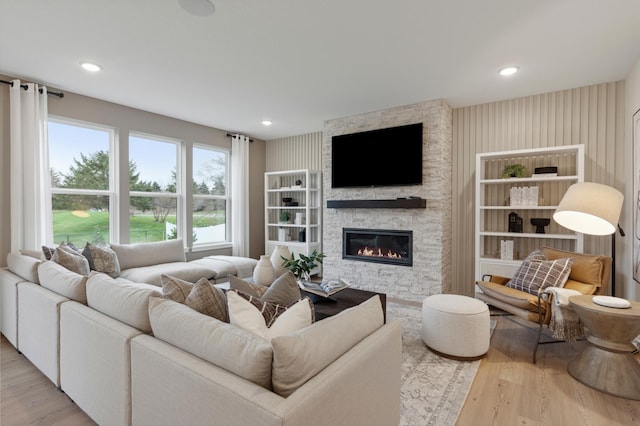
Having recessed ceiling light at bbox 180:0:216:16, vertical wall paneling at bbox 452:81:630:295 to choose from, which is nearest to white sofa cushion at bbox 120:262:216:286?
recessed ceiling light at bbox 180:0:216:16

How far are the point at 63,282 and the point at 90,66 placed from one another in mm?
2183

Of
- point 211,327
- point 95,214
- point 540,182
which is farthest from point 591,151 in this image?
point 95,214

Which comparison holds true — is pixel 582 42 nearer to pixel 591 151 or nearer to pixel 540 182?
pixel 591 151

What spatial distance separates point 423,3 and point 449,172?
2593 millimetres

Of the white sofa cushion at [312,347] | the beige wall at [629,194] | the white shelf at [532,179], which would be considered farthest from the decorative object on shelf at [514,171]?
the white sofa cushion at [312,347]

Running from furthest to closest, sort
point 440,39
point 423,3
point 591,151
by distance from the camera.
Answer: point 591,151 < point 440,39 < point 423,3

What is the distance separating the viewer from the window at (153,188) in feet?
14.8

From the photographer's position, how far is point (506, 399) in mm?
2094

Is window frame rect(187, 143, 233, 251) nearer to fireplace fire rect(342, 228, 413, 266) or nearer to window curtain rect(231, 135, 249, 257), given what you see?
window curtain rect(231, 135, 249, 257)

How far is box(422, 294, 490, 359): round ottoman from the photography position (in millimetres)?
2564

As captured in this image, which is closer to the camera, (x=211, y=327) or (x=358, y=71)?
(x=211, y=327)

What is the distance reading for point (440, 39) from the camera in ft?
8.43

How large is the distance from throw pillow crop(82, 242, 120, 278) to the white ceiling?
1.85 m

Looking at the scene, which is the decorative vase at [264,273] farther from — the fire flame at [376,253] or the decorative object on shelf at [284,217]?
the decorative object on shelf at [284,217]
